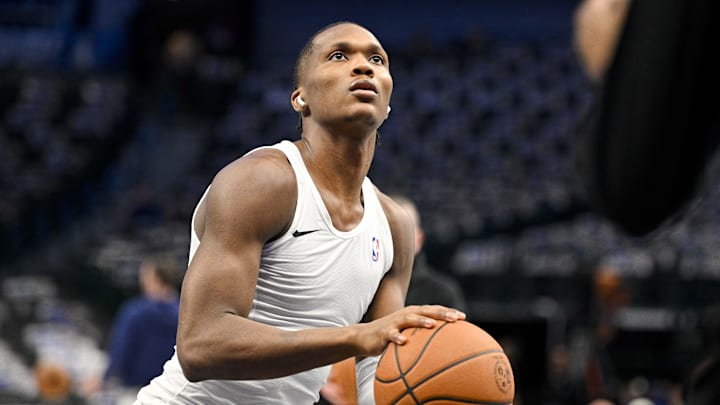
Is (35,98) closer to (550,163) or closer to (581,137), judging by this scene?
(550,163)

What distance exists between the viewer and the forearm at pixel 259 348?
2928 millimetres

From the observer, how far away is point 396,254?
12.1 ft

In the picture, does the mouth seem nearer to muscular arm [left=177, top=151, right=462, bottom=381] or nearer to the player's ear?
the player's ear

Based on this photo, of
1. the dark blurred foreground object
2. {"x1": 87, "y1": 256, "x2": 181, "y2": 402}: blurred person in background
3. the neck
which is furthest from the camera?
{"x1": 87, "y1": 256, "x2": 181, "y2": 402}: blurred person in background

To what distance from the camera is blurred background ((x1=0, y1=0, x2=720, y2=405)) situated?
33.1ft

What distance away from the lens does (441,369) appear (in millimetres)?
2875

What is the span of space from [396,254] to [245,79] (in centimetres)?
2073

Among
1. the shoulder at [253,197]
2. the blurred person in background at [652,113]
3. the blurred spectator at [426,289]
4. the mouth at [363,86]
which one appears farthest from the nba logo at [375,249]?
the blurred spectator at [426,289]

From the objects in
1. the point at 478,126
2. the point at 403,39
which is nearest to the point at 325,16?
the point at 403,39

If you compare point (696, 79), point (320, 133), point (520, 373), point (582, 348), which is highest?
point (696, 79)

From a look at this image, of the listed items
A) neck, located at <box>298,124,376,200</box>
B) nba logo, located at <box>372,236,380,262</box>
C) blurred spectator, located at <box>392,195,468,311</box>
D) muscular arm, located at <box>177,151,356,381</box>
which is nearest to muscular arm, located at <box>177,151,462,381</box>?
muscular arm, located at <box>177,151,356,381</box>

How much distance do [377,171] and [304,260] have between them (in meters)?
15.8

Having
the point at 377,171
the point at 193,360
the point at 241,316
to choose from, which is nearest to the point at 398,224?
the point at 241,316

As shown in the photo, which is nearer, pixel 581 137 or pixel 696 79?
pixel 696 79
